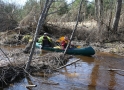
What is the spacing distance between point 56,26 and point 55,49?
704 cm

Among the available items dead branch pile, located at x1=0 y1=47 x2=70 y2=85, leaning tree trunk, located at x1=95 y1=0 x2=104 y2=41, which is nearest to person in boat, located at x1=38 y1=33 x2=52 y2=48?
dead branch pile, located at x1=0 y1=47 x2=70 y2=85

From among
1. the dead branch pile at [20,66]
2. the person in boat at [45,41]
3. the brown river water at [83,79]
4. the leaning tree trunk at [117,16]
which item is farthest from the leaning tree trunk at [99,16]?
the dead branch pile at [20,66]

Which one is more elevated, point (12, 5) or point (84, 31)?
point (12, 5)

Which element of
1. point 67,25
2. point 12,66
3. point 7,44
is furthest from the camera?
point 67,25

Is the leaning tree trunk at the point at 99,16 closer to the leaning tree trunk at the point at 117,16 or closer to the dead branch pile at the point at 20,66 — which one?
the leaning tree trunk at the point at 117,16

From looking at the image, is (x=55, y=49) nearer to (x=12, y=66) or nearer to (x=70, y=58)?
(x=70, y=58)

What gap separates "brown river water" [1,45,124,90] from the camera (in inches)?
340

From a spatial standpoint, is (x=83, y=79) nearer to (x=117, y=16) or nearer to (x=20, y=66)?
(x=20, y=66)

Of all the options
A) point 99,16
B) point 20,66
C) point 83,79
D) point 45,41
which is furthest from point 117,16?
point 20,66

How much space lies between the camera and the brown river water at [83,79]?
28.3ft

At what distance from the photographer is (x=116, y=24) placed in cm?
2002

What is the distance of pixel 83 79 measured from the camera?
384 inches

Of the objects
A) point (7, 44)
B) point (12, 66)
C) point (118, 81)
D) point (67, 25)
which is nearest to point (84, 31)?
point (67, 25)

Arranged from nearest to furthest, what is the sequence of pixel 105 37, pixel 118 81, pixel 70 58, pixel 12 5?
pixel 118 81 → pixel 70 58 → pixel 105 37 → pixel 12 5
